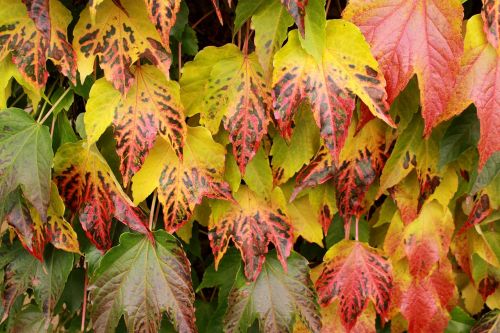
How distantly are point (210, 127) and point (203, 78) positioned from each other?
0.08 metres

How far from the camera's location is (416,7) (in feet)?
2.63

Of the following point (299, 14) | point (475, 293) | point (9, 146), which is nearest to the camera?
point (299, 14)

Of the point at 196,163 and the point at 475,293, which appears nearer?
the point at 196,163

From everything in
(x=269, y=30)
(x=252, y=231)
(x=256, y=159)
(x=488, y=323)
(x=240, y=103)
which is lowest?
(x=488, y=323)

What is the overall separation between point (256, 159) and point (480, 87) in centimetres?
37

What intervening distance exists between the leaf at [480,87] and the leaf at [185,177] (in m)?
0.37

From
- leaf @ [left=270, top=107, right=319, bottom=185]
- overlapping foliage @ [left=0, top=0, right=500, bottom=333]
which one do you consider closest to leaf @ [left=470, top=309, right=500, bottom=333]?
overlapping foliage @ [left=0, top=0, right=500, bottom=333]

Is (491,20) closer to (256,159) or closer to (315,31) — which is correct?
(315,31)

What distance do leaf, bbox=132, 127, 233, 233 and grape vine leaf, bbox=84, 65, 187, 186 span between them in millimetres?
46

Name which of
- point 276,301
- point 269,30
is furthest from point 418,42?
point 276,301

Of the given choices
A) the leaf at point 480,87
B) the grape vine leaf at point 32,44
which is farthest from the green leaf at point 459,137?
the grape vine leaf at point 32,44

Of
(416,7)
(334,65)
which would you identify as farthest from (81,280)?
(416,7)

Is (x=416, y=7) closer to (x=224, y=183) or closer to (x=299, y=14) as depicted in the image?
(x=299, y=14)

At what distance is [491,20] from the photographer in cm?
78
